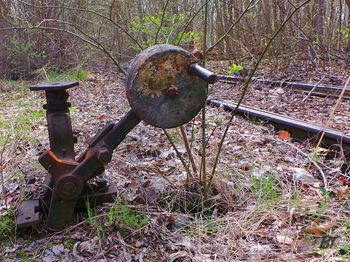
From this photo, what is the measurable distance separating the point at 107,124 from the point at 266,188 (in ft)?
4.14

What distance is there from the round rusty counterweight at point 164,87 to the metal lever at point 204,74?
0.04 metres

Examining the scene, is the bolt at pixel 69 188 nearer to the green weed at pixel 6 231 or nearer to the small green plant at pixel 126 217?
the small green plant at pixel 126 217

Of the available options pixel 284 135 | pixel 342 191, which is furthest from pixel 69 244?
pixel 284 135

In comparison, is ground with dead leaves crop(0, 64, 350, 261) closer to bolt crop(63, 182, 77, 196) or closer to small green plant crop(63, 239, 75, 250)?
small green plant crop(63, 239, 75, 250)

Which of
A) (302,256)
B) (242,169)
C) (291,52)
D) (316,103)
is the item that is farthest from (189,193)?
(291,52)

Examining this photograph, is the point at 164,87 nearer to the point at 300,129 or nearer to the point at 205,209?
the point at 205,209

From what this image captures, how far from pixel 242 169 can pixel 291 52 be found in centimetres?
708

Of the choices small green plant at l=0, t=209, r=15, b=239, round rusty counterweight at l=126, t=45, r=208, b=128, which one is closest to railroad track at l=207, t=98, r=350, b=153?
round rusty counterweight at l=126, t=45, r=208, b=128

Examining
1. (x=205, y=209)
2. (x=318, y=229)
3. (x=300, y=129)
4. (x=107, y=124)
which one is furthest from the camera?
(x=300, y=129)

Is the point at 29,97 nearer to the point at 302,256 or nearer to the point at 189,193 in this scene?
the point at 189,193

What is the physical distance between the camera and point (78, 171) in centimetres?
239

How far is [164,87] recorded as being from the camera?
7.26ft

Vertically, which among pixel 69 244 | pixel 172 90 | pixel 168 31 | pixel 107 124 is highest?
pixel 168 31

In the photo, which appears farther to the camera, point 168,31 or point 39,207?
point 168,31
